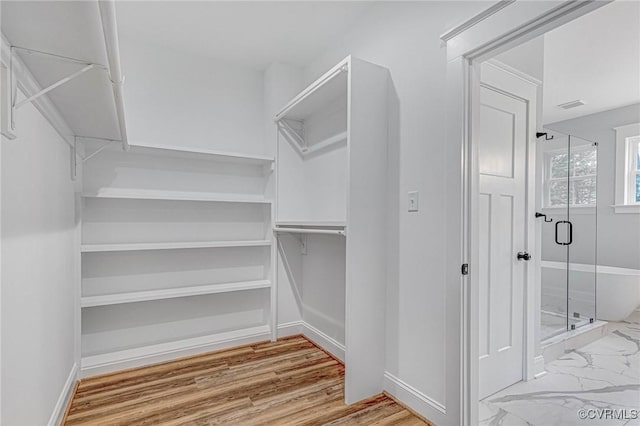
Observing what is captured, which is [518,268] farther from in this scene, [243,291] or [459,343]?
[243,291]

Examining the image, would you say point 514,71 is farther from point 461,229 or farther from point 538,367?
point 538,367

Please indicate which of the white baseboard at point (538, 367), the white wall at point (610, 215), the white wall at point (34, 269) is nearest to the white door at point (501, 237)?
the white baseboard at point (538, 367)

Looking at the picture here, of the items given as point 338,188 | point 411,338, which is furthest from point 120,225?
point 411,338

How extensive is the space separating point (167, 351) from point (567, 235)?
4.10 meters

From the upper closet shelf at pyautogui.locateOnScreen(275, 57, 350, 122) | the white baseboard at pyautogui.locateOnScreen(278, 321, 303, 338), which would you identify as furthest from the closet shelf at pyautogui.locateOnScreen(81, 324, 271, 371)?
the upper closet shelf at pyautogui.locateOnScreen(275, 57, 350, 122)

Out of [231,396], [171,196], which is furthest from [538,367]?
[171,196]

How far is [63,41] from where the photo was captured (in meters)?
0.95

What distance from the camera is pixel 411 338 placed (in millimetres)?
1938

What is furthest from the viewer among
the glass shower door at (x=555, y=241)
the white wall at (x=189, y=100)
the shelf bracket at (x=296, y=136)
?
the glass shower door at (x=555, y=241)

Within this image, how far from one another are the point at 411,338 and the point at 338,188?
1.21m

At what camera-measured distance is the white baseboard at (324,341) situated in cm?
257

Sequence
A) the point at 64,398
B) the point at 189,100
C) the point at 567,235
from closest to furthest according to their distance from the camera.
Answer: the point at 64,398
the point at 189,100
the point at 567,235

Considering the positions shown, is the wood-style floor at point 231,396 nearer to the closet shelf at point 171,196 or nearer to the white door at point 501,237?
the white door at point 501,237

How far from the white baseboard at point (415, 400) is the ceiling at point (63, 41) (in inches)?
82.5
